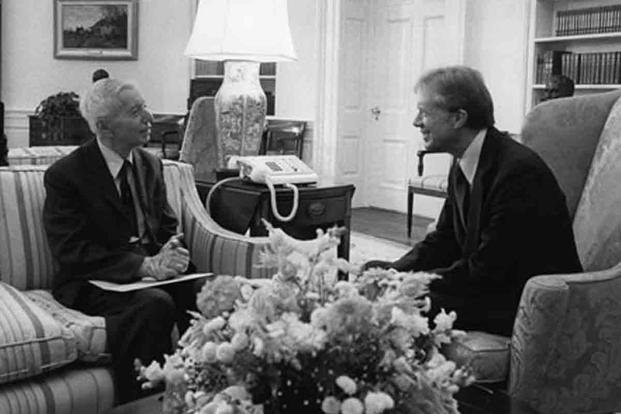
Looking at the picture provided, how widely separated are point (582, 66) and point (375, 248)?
2.00 meters

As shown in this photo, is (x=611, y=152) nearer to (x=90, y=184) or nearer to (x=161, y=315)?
(x=161, y=315)

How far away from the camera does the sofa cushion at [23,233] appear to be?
2549 mm

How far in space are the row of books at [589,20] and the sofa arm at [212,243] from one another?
3.70m

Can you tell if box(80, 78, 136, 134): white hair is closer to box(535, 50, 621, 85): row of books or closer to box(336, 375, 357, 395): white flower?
box(336, 375, 357, 395): white flower

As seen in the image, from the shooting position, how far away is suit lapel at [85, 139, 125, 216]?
2.54 m

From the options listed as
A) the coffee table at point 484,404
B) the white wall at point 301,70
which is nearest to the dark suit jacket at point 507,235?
the coffee table at point 484,404

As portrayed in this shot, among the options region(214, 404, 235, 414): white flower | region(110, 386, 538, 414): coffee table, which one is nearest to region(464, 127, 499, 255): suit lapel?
region(110, 386, 538, 414): coffee table

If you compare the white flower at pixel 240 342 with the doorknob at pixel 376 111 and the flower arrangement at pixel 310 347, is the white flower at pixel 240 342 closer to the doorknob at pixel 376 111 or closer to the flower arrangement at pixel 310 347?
the flower arrangement at pixel 310 347

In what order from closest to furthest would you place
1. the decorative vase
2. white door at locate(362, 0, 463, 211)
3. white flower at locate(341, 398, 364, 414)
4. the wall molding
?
1. white flower at locate(341, 398, 364, 414)
2. the decorative vase
3. white door at locate(362, 0, 463, 211)
4. the wall molding

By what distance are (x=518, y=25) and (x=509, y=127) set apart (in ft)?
2.66

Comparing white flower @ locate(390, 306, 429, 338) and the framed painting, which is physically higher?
the framed painting

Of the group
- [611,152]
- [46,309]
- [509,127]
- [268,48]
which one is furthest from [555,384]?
[509,127]

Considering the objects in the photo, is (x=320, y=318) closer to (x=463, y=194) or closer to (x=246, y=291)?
(x=246, y=291)

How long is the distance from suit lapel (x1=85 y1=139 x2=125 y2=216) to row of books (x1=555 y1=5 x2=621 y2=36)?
4.17 metres
